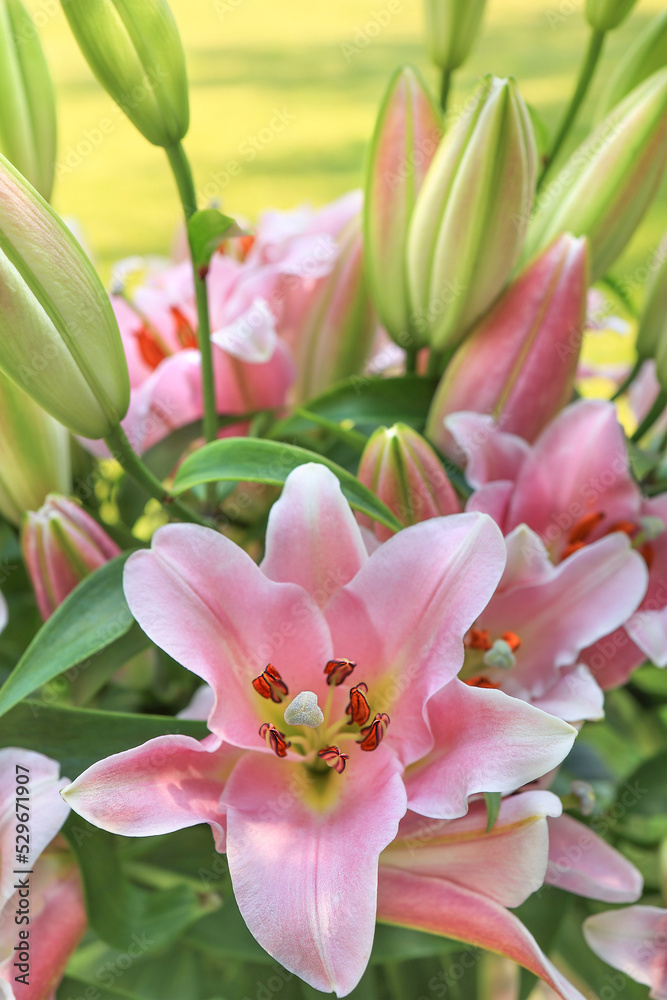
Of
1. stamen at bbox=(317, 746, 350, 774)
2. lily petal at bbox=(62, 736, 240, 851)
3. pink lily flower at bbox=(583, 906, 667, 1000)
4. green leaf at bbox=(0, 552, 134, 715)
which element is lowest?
pink lily flower at bbox=(583, 906, 667, 1000)

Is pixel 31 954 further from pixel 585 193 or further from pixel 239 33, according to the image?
pixel 239 33

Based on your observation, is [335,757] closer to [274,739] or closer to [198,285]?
[274,739]

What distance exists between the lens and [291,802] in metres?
0.30

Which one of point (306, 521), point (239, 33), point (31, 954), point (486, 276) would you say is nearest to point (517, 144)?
point (486, 276)

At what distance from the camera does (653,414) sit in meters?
0.39

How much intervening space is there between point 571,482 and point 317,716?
0.46 ft

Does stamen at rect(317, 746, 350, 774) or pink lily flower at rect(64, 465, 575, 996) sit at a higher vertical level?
pink lily flower at rect(64, 465, 575, 996)

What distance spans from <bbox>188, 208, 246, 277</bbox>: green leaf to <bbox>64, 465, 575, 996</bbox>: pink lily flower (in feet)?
0.27

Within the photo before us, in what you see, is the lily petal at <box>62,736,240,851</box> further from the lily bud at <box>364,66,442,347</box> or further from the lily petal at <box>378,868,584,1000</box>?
the lily bud at <box>364,66,442,347</box>

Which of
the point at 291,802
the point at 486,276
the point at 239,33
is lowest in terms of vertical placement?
the point at 239,33

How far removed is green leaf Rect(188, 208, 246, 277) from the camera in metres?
0.30

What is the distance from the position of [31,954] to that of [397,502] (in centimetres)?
20

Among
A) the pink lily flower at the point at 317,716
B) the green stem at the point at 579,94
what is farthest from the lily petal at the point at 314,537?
the green stem at the point at 579,94

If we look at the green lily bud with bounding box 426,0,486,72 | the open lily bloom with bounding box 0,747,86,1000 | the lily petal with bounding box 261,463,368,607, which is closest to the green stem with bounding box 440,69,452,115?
the green lily bud with bounding box 426,0,486,72
